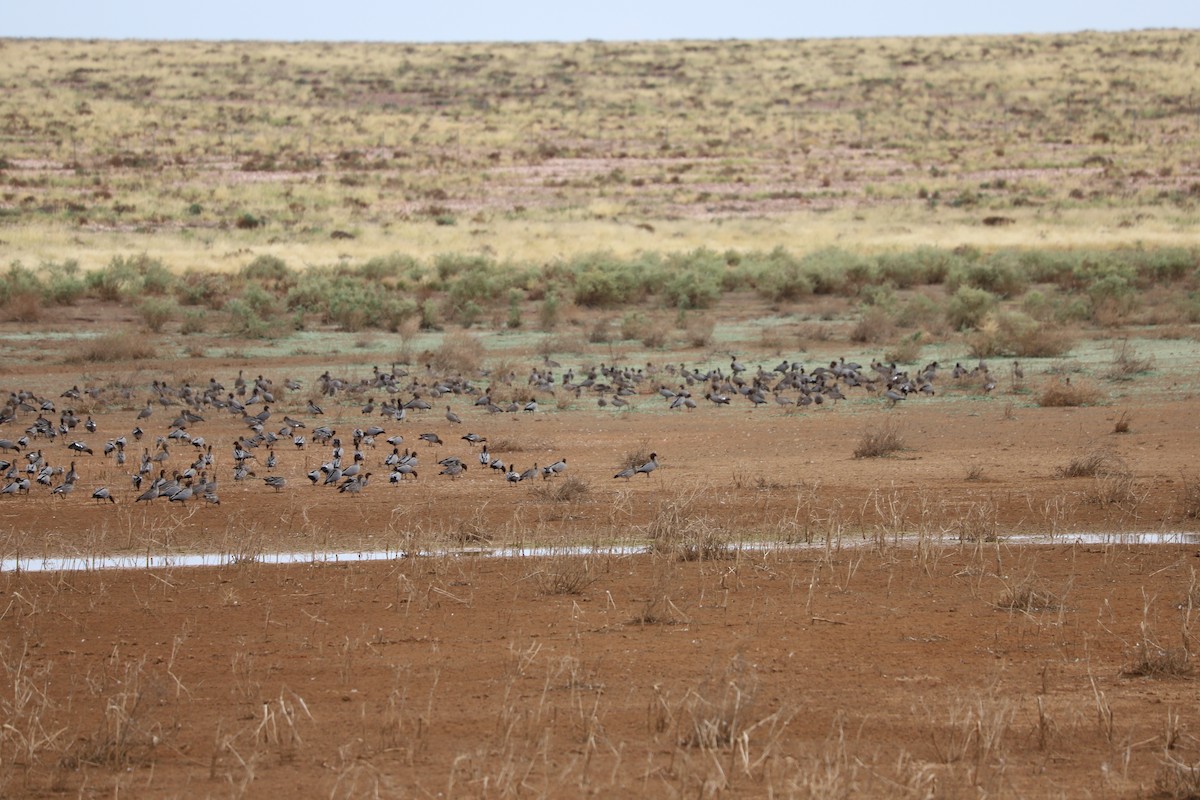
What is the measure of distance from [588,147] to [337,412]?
157 ft

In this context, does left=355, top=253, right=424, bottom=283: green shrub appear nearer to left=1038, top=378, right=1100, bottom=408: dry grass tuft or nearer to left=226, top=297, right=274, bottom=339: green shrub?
left=226, top=297, right=274, bottom=339: green shrub

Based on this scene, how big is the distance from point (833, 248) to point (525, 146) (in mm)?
29911

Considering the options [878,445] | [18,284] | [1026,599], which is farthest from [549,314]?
[1026,599]

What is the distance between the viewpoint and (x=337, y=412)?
2222 cm

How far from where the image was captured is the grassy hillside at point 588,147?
46094 mm

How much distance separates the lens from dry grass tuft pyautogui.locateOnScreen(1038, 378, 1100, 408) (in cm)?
2173

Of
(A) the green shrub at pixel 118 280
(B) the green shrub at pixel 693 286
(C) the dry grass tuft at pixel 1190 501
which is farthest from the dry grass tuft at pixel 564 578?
(A) the green shrub at pixel 118 280

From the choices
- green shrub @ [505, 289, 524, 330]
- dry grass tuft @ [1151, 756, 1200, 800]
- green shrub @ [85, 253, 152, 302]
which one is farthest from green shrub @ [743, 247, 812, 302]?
dry grass tuft @ [1151, 756, 1200, 800]

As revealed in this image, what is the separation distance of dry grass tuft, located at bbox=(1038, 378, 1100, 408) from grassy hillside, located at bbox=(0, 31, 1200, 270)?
69.0 ft

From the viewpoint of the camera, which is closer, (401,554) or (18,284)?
(401,554)

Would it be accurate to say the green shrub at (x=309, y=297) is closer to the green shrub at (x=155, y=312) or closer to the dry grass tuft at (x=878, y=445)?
the green shrub at (x=155, y=312)

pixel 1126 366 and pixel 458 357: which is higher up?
pixel 1126 366

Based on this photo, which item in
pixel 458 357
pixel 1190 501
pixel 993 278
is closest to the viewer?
pixel 1190 501

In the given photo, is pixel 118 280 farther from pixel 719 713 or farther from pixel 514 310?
pixel 719 713
